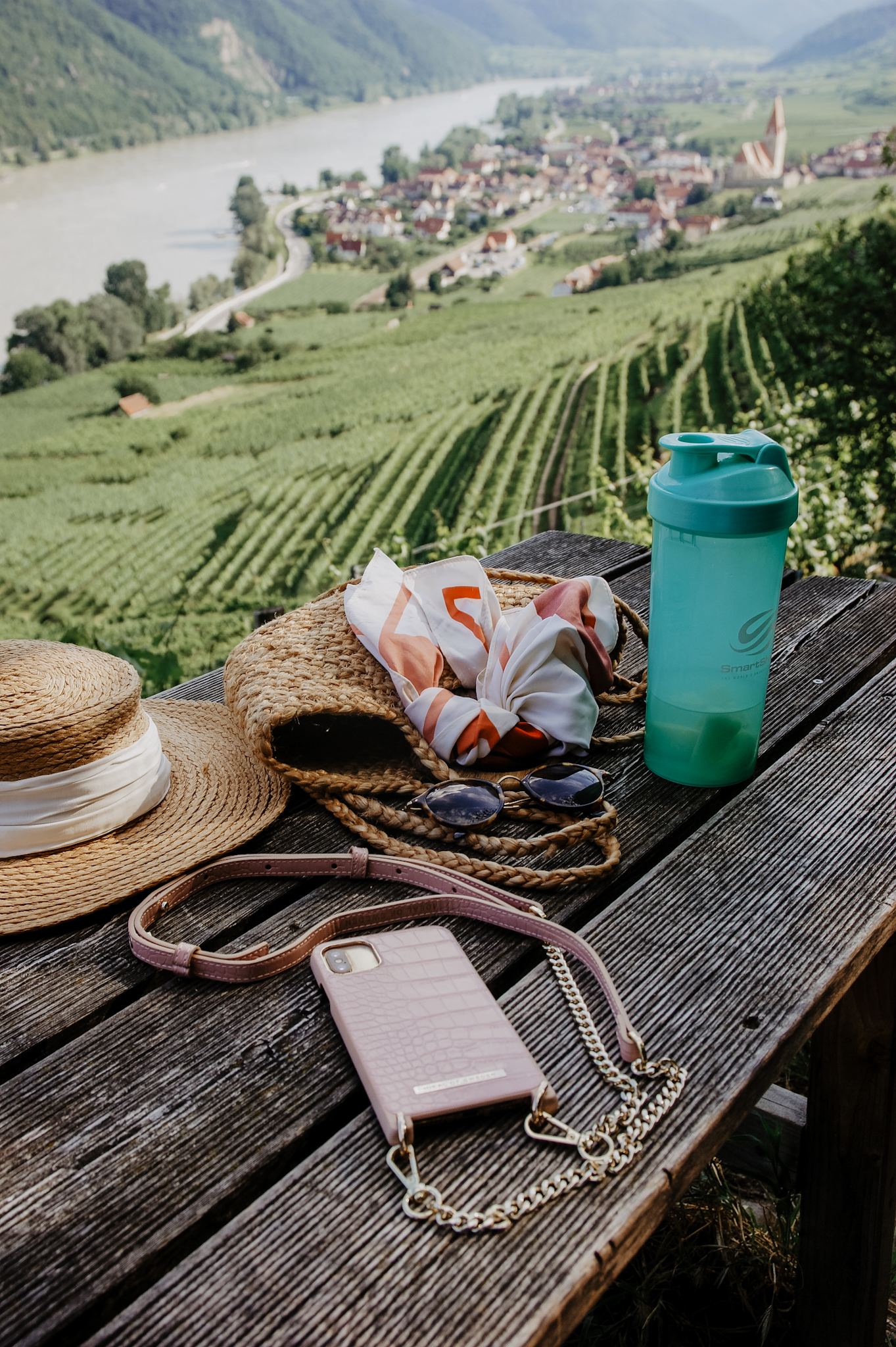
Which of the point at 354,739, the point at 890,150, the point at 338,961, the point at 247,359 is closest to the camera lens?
the point at 338,961

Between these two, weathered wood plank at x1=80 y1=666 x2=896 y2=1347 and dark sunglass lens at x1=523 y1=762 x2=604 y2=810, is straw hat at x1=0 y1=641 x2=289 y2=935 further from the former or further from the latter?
weathered wood plank at x1=80 y1=666 x2=896 y2=1347

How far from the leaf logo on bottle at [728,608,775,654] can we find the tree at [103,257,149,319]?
226 inches

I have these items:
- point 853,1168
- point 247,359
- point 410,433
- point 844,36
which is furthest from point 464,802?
point 844,36

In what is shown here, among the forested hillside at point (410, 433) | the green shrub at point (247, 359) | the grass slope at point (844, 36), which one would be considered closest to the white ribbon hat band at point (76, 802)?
the forested hillside at point (410, 433)

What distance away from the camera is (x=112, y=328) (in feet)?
18.9

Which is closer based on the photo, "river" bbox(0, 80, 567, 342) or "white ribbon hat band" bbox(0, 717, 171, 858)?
"white ribbon hat band" bbox(0, 717, 171, 858)

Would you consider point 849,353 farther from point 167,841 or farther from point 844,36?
point 844,36

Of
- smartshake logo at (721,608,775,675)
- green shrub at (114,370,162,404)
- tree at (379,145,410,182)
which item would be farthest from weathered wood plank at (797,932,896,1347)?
tree at (379,145,410,182)

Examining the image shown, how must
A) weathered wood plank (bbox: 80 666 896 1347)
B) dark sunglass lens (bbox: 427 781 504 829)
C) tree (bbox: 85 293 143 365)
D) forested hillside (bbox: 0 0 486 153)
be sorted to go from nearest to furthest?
weathered wood plank (bbox: 80 666 896 1347)
dark sunglass lens (bbox: 427 781 504 829)
forested hillside (bbox: 0 0 486 153)
tree (bbox: 85 293 143 365)

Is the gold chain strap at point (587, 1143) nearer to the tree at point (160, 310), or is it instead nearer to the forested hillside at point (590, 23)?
the tree at point (160, 310)

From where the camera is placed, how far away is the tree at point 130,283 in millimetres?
5727

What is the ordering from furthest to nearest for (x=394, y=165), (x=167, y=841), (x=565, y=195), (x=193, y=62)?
1. (x=565, y=195)
2. (x=394, y=165)
3. (x=193, y=62)
4. (x=167, y=841)

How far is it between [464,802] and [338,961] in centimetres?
28

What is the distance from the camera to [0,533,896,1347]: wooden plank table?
592 millimetres
